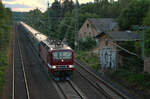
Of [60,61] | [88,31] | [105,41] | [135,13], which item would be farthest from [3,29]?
[60,61]

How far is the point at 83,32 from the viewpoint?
4944 cm

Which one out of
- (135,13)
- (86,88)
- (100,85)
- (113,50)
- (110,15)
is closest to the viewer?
(86,88)

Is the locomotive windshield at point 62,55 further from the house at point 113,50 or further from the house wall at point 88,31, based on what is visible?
the house wall at point 88,31

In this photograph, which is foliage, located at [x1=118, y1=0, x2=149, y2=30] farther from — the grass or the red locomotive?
the red locomotive

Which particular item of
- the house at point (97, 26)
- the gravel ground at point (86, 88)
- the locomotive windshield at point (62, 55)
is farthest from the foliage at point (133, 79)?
the house at point (97, 26)

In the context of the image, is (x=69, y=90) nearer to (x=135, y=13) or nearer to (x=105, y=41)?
(x=105, y=41)

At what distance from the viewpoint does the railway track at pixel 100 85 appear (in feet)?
52.8

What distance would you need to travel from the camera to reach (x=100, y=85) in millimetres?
18703

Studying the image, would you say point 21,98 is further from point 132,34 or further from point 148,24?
point 132,34

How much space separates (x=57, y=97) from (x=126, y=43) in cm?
860

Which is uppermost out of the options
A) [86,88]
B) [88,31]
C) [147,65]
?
[88,31]

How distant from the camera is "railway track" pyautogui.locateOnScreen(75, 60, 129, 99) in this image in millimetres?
16103

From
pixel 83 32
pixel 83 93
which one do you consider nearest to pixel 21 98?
pixel 83 93

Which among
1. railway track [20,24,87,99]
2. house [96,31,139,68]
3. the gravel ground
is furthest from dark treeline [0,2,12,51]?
railway track [20,24,87,99]
